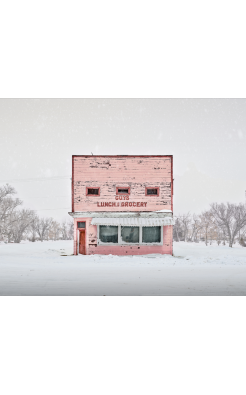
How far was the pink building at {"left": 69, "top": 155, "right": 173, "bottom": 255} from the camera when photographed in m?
17.7

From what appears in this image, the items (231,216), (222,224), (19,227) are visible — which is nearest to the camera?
(222,224)

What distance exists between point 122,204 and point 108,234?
6.81 feet

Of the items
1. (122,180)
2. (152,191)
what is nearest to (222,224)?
(152,191)

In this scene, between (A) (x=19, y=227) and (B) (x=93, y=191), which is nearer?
(B) (x=93, y=191)

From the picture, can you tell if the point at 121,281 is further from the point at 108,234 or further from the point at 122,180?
the point at 122,180

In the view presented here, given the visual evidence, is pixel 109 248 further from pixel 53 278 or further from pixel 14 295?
pixel 14 295

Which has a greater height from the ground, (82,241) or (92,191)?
(92,191)

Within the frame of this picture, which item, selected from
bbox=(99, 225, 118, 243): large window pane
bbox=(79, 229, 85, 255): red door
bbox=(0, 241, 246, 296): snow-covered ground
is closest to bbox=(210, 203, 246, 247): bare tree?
bbox=(99, 225, 118, 243): large window pane

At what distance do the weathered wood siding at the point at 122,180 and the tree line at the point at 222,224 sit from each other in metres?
18.4

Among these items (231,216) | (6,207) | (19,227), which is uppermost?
(6,207)

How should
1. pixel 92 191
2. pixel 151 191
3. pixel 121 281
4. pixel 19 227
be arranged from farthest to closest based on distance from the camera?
pixel 19 227
pixel 92 191
pixel 151 191
pixel 121 281

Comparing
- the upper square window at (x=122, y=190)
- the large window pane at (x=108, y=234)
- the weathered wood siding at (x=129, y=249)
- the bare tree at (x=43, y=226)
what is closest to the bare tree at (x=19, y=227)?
the bare tree at (x=43, y=226)

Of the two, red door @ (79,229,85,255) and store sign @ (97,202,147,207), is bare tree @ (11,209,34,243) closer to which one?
red door @ (79,229,85,255)

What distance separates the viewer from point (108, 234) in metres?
17.9
